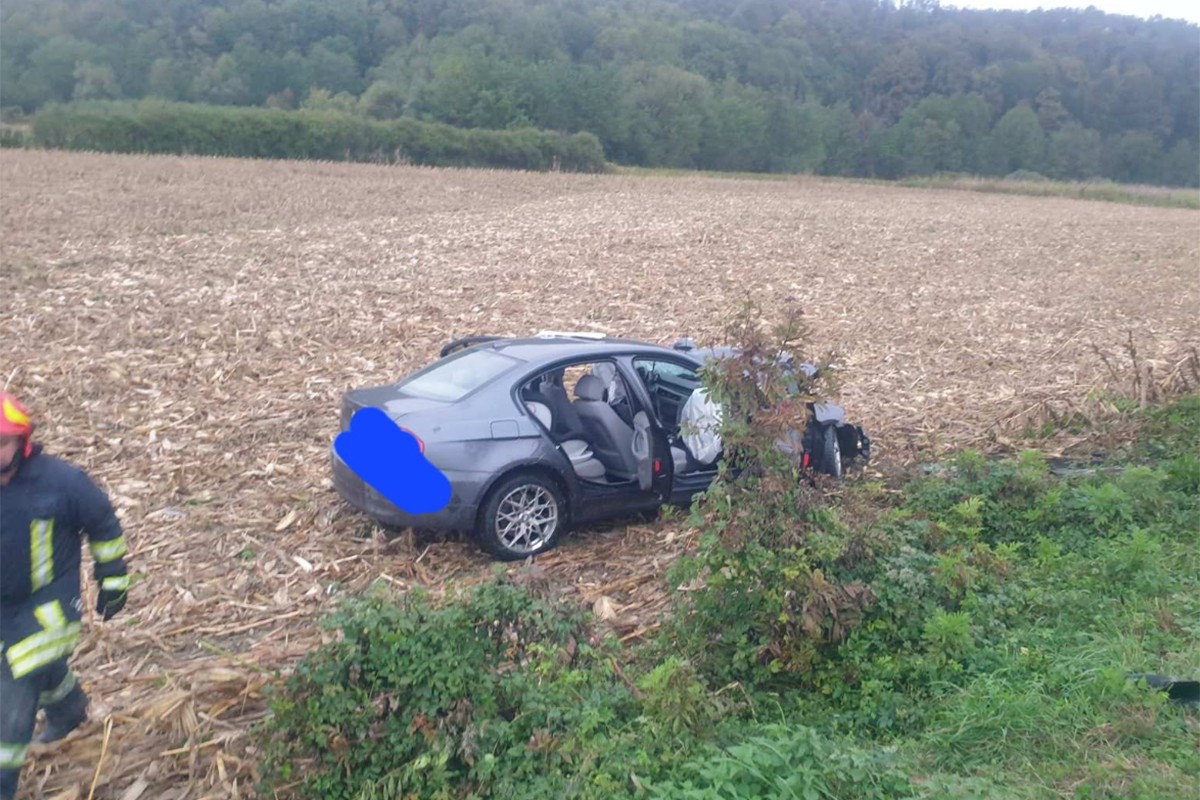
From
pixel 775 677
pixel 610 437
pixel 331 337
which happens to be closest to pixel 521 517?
pixel 610 437

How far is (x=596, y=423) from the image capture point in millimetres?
7602

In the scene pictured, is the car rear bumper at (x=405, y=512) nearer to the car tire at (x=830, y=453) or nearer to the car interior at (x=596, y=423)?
the car interior at (x=596, y=423)

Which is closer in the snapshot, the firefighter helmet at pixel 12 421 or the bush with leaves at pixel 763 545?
the firefighter helmet at pixel 12 421

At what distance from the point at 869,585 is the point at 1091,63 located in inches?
4440

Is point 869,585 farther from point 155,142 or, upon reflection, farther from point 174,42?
point 174,42

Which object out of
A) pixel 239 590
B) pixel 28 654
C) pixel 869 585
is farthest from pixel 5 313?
pixel 869 585

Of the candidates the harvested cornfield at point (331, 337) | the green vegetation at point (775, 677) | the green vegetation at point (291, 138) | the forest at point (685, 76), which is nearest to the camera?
the green vegetation at point (775, 677)

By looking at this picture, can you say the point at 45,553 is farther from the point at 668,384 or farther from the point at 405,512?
the point at 668,384

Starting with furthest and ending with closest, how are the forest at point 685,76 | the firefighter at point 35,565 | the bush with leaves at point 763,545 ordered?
the forest at point 685,76 → the bush with leaves at point 763,545 → the firefighter at point 35,565

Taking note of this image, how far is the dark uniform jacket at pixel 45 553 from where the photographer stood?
3.96 meters

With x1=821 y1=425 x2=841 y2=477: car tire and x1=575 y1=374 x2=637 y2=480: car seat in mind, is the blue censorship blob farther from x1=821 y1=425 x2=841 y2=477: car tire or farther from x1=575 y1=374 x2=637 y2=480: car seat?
x1=821 y1=425 x2=841 y2=477: car tire

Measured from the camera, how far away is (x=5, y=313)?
13.2m

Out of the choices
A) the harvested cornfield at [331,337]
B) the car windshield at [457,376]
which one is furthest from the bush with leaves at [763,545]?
the car windshield at [457,376]

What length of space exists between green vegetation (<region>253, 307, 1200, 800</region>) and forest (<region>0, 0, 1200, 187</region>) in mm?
56057
